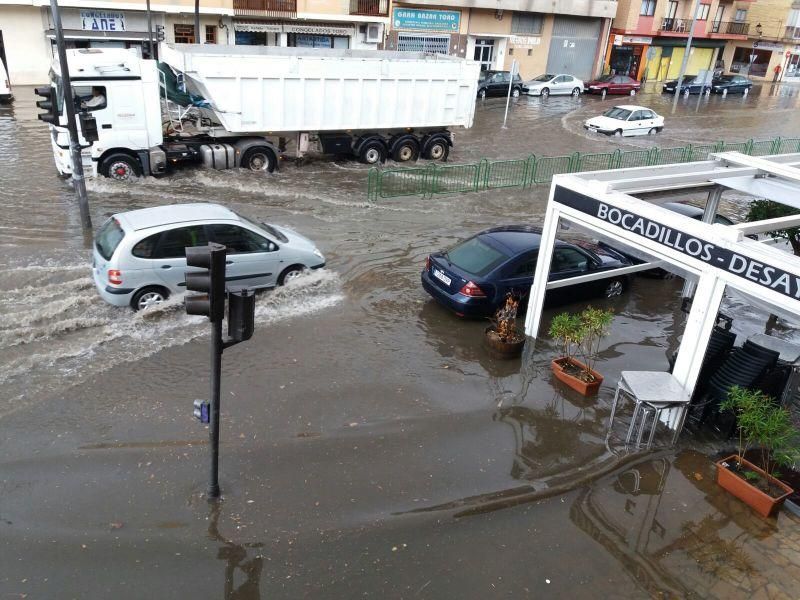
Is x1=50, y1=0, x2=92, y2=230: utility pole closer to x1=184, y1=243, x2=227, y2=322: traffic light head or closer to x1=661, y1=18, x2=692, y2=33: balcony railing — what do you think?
x1=184, y1=243, x2=227, y2=322: traffic light head

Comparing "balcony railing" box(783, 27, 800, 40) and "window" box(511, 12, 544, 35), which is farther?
"balcony railing" box(783, 27, 800, 40)

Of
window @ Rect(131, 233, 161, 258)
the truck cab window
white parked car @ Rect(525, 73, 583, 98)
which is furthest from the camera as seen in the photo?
white parked car @ Rect(525, 73, 583, 98)

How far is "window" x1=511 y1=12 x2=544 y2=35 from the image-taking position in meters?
40.2

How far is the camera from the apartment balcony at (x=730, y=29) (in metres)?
51.6

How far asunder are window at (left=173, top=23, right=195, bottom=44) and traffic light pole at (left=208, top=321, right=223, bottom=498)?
30.9m

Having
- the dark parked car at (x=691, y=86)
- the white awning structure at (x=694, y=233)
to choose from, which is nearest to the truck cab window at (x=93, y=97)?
the white awning structure at (x=694, y=233)

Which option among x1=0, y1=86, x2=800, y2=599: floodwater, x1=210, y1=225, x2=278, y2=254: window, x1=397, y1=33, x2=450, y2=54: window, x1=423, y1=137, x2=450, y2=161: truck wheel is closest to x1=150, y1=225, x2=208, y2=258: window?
x1=210, y1=225, x2=278, y2=254: window

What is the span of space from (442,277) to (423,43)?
100 feet

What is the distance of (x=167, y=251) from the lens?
381 inches

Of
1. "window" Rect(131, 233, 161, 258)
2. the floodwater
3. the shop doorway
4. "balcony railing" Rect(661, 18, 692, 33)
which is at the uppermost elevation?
"balcony railing" Rect(661, 18, 692, 33)

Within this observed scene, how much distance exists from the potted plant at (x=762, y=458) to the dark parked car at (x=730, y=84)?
145 ft

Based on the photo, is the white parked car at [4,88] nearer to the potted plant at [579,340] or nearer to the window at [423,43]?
the window at [423,43]

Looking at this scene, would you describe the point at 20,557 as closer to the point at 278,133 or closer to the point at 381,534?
the point at 381,534

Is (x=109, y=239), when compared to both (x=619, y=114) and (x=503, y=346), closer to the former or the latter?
(x=503, y=346)
